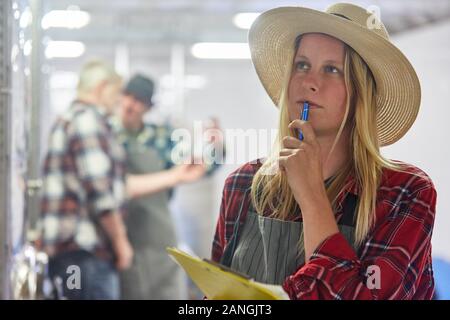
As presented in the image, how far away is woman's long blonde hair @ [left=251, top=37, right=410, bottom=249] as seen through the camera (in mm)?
1134

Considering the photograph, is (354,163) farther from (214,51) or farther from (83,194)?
(214,51)

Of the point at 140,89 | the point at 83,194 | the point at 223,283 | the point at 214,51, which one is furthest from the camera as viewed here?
the point at 214,51

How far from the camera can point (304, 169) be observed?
108cm

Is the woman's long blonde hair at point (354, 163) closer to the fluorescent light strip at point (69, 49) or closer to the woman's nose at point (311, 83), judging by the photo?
the woman's nose at point (311, 83)

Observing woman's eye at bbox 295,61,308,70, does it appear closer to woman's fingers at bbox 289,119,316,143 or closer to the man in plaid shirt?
woman's fingers at bbox 289,119,316,143

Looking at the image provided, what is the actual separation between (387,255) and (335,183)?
0.54ft

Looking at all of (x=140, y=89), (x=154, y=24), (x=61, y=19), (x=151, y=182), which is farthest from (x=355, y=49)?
(x=154, y=24)

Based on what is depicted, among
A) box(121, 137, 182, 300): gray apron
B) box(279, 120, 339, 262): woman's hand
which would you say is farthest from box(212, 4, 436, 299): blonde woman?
box(121, 137, 182, 300): gray apron

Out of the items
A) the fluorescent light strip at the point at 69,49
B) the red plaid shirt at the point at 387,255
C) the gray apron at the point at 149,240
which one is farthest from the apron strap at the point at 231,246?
the fluorescent light strip at the point at 69,49

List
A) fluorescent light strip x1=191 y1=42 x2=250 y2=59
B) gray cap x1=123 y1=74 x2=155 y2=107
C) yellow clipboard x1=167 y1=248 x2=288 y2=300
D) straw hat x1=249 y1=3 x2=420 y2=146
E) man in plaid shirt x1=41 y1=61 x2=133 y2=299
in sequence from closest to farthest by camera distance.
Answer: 1. yellow clipboard x1=167 y1=248 x2=288 y2=300
2. straw hat x1=249 y1=3 x2=420 y2=146
3. man in plaid shirt x1=41 y1=61 x2=133 y2=299
4. gray cap x1=123 y1=74 x2=155 y2=107
5. fluorescent light strip x1=191 y1=42 x2=250 y2=59

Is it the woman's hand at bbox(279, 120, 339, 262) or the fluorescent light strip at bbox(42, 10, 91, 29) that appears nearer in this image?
the woman's hand at bbox(279, 120, 339, 262)

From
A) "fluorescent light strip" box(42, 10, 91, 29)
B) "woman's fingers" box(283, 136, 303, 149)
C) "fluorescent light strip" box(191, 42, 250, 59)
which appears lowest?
"woman's fingers" box(283, 136, 303, 149)
